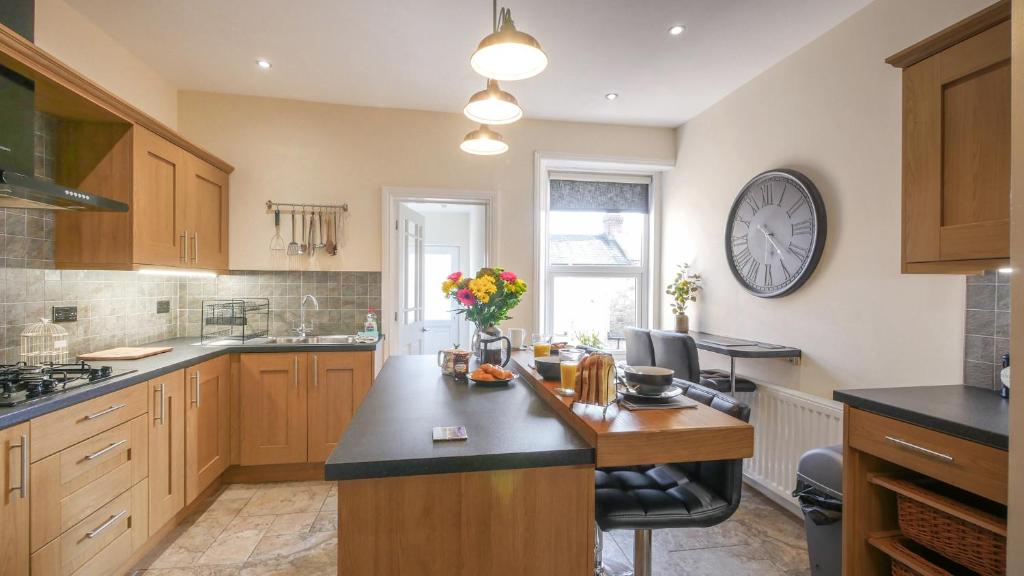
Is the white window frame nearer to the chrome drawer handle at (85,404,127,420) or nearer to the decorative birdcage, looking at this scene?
the chrome drawer handle at (85,404,127,420)

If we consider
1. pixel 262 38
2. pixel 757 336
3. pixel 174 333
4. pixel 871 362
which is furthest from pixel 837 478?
pixel 174 333

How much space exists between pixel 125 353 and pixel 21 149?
→ 1.17 m

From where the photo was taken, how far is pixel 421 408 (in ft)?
4.96

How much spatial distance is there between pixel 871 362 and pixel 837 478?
77 centimetres

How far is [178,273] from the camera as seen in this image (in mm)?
2969

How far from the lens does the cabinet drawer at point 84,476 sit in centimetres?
159

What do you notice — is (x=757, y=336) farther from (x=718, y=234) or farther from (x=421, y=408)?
(x=421, y=408)

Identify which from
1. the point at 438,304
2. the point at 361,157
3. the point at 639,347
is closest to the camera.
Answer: the point at 639,347

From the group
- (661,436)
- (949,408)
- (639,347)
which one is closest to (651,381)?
(661,436)

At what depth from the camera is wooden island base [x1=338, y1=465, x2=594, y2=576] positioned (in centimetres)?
108

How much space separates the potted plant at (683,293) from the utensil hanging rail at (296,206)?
2.62 meters

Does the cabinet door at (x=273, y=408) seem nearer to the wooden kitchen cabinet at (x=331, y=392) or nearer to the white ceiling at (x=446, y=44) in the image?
the wooden kitchen cabinet at (x=331, y=392)

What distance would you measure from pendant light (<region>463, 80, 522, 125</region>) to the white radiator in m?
2.09

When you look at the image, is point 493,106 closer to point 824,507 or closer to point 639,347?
point 639,347
